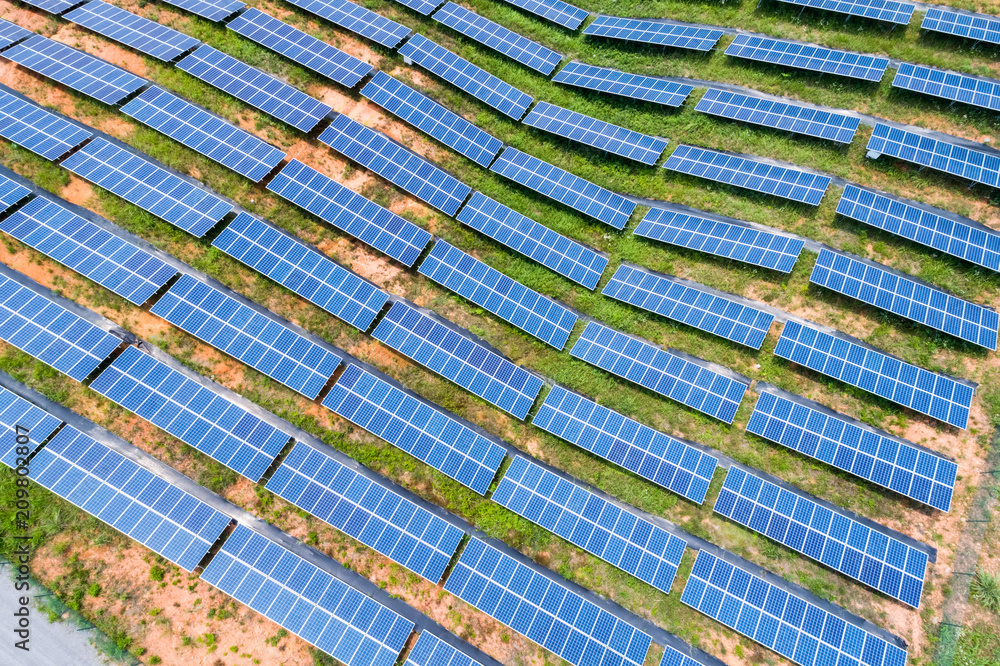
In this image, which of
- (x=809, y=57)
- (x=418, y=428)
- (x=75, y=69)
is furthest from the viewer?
(x=809, y=57)

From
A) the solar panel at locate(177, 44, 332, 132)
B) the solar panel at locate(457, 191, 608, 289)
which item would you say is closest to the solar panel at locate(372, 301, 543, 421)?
the solar panel at locate(457, 191, 608, 289)

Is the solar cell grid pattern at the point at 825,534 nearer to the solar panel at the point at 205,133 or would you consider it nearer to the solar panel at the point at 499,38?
the solar panel at the point at 205,133

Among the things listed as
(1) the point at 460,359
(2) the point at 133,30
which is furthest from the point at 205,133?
(1) the point at 460,359

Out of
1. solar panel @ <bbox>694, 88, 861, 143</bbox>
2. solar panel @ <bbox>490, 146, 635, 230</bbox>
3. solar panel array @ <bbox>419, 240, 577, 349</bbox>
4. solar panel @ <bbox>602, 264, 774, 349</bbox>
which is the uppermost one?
solar panel @ <bbox>694, 88, 861, 143</bbox>

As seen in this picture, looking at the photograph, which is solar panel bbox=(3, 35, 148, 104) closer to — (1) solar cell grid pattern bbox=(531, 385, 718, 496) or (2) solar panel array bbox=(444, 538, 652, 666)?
(1) solar cell grid pattern bbox=(531, 385, 718, 496)

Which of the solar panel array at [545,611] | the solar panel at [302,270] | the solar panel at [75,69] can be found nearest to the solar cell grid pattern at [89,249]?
the solar panel at [302,270]

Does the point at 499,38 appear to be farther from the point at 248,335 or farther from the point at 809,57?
the point at 248,335
